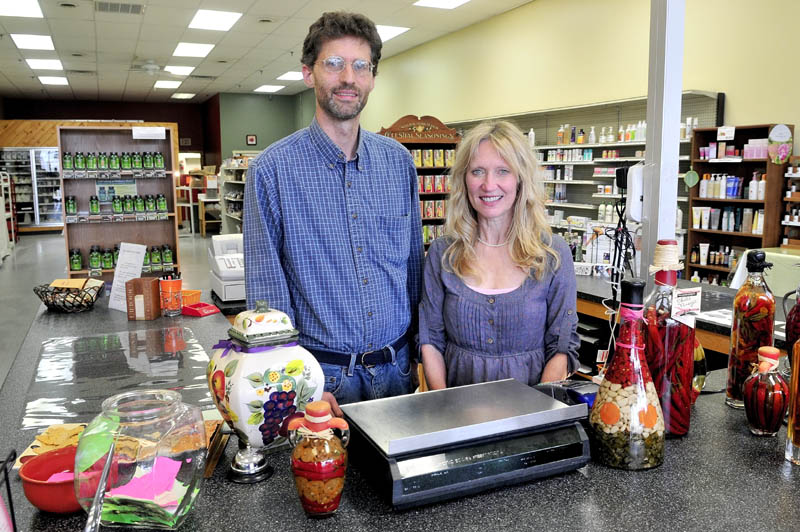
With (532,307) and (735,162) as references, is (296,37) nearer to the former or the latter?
(735,162)

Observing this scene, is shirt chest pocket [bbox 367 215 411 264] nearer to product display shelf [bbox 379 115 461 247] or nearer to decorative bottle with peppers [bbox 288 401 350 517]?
decorative bottle with peppers [bbox 288 401 350 517]

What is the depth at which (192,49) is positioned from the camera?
11.8 meters

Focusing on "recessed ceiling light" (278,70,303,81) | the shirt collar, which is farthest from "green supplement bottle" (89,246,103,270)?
"recessed ceiling light" (278,70,303,81)

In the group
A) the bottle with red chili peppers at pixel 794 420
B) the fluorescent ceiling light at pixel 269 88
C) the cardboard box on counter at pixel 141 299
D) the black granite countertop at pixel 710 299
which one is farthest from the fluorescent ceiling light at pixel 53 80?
the bottle with red chili peppers at pixel 794 420

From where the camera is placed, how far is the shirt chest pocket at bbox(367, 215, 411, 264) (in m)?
1.98

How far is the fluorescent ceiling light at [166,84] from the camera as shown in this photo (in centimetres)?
1567

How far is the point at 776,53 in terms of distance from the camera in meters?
6.03

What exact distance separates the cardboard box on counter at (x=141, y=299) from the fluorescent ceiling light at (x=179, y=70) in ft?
38.9

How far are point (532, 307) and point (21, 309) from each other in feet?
24.8

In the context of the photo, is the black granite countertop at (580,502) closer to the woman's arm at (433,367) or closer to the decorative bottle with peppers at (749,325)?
the decorative bottle with peppers at (749,325)

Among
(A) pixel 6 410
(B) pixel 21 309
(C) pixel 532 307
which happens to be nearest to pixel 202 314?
(A) pixel 6 410

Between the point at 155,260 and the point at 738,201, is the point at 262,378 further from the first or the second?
the point at 738,201

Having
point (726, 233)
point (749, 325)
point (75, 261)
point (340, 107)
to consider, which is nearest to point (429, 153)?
point (726, 233)

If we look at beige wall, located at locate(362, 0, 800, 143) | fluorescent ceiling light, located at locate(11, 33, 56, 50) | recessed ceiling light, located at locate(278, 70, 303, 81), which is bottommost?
beige wall, located at locate(362, 0, 800, 143)
